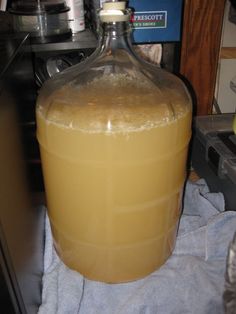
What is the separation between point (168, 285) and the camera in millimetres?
717

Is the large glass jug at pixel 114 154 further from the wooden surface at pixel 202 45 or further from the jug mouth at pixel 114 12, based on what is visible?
the wooden surface at pixel 202 45

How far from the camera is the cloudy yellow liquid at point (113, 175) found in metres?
0.59

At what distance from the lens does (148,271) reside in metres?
0.76

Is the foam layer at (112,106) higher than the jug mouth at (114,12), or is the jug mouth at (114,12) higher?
the jug mouth at (114,12)

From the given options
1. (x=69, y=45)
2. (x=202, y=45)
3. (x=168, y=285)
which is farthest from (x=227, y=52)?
(x=168, y=285)

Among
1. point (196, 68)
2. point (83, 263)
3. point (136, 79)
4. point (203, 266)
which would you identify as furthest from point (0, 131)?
point (196, 68)

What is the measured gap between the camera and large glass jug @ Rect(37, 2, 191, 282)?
592mm

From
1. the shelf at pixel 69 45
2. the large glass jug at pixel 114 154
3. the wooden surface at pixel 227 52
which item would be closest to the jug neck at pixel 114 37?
the large glass jug at pixel 114 154

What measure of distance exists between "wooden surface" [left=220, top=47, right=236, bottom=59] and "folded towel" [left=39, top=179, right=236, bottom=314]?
1.67 ft

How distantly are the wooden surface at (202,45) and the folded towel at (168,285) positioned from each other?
425 millimetres

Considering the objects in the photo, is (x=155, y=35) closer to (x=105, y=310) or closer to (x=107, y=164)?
(x=107, y=164)

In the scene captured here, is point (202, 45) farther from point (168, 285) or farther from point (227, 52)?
point (168, 285)

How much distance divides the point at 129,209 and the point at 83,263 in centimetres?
19

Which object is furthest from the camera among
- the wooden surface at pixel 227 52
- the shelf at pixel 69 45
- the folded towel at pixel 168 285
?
the wooden surface at pixel 227 52
